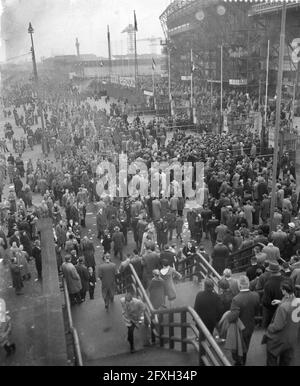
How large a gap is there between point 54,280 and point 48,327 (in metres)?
1.40

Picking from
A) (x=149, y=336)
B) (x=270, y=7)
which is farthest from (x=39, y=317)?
(x=270, y=7)

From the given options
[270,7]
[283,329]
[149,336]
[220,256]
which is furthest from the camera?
[270,7]

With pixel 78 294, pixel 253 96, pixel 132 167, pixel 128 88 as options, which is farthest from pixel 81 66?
pixel 78 294

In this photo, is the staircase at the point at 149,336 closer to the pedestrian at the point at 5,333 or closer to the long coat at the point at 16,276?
the pedestrian at the point at 5,333

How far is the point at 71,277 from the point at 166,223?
192 inches

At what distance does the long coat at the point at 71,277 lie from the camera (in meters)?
8.92

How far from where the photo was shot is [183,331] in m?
6.53

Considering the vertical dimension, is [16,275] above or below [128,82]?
below

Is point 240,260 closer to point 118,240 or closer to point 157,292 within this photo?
point 157,292

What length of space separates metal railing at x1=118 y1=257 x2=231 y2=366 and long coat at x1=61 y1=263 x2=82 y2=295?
1.23m

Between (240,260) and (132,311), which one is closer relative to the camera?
(132,311)

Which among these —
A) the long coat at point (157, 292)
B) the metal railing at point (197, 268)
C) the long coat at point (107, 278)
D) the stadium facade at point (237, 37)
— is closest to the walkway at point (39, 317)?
the long coat at point (107, 278)

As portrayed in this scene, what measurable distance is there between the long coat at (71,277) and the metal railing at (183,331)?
1227mm

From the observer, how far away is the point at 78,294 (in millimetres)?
9172
